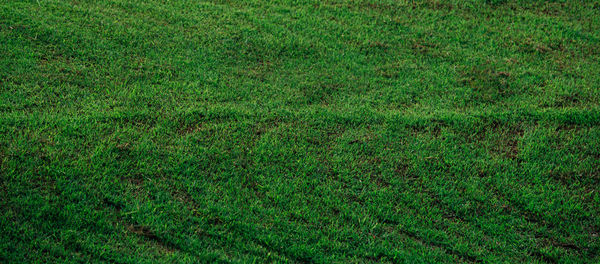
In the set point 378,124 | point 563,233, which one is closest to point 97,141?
point 378,124

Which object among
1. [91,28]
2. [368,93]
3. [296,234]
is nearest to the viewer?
[296,234]

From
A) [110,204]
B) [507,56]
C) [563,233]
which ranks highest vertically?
[507,56]

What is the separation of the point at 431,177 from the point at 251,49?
307 cm

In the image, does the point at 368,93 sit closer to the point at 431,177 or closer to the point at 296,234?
the point at 431,177

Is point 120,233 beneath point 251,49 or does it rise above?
beneath

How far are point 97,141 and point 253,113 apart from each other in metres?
1.63

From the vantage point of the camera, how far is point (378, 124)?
5812 millimetres

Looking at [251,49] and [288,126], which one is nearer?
[288,126]

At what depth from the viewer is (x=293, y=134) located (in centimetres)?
556

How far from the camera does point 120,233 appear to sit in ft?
13.9

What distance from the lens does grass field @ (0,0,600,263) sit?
4.38 meters

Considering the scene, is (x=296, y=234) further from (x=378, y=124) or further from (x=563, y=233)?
(x=563, y=233)

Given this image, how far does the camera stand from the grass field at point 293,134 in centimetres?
438

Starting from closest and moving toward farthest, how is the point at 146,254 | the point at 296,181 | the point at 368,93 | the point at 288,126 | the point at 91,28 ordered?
the point at 146,254 → the point at 296,181 → the point at 288,126 → the point at 368,93 → the point at 91,28
